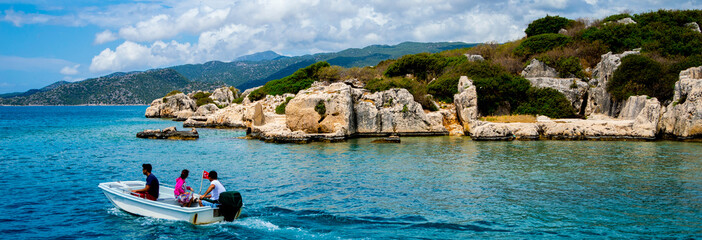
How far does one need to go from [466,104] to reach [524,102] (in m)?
8.21

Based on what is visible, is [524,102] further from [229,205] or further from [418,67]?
[229,205]

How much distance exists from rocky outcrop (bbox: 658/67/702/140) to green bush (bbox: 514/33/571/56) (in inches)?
790

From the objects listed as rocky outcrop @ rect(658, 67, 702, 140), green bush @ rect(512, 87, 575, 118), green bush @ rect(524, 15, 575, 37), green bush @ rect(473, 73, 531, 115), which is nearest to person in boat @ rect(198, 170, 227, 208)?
rocky outcrop @ rect(658, 67, 702, 140)

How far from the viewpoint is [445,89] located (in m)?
43.3

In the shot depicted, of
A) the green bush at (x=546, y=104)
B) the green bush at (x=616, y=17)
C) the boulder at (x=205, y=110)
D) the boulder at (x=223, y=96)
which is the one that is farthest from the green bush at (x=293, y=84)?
the green bush at (x=616, y=17)

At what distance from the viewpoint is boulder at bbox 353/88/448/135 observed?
36.4 meters

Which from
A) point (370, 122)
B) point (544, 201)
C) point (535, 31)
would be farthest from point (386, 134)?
point (535, 31)

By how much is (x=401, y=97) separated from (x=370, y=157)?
1406 centimetres

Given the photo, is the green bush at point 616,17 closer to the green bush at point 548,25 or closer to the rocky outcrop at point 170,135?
the green bush at point 548,25

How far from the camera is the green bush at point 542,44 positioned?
52312 mm

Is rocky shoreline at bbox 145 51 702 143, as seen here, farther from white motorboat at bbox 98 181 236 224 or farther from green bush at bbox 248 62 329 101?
white motorboat at bbox 98 181 236 224

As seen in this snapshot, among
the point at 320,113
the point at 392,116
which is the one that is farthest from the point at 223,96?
the point at 392,116

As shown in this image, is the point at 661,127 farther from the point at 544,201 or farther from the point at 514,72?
the point at 544,201

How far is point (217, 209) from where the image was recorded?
1193 centimetres
